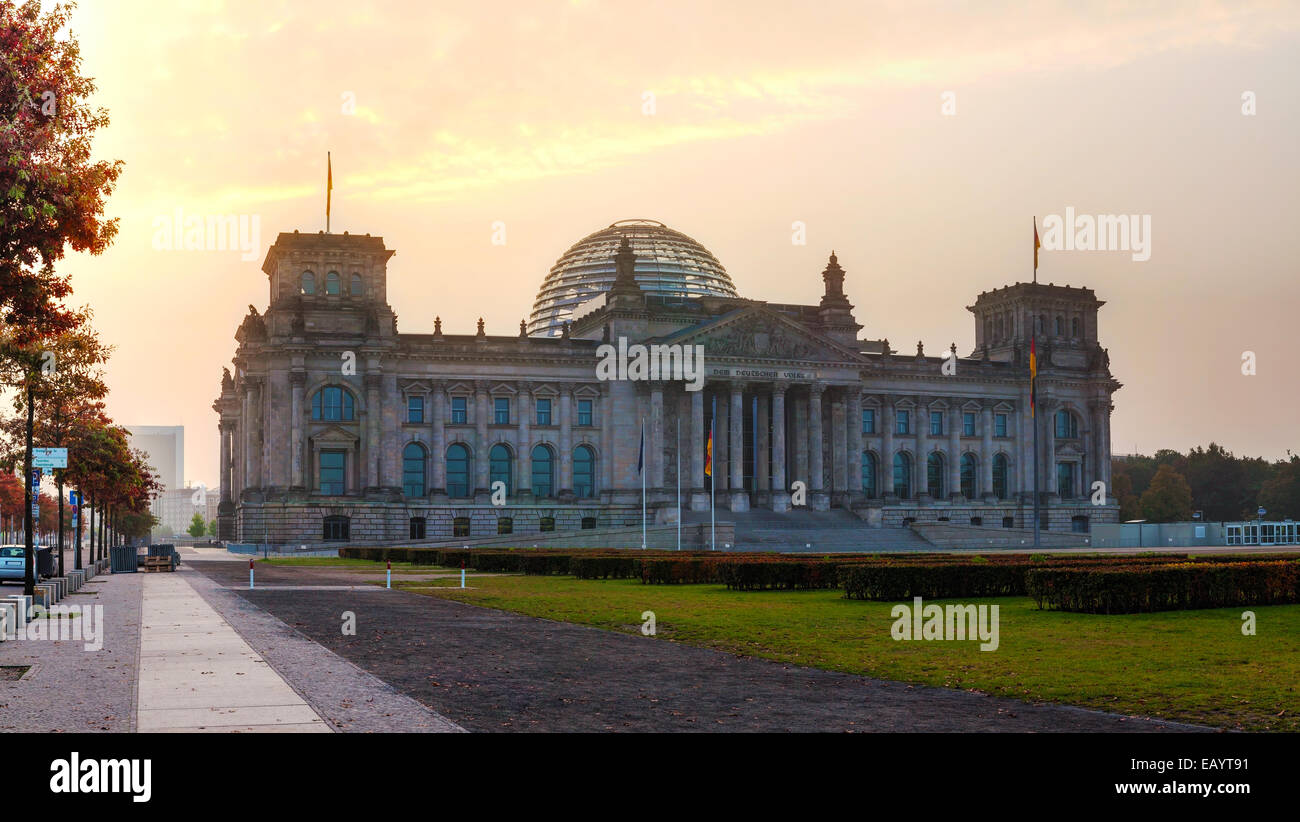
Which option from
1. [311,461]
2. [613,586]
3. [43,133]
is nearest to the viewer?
[43,133]

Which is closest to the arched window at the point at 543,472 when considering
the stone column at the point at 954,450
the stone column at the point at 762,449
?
the stone column at the point at 762,449

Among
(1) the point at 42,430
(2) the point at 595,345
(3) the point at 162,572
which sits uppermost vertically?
(2) the point at 595,345

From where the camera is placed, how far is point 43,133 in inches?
849

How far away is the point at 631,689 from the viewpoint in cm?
1795

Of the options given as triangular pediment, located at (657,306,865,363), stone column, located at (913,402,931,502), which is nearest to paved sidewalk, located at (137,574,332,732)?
triangular pediment, located at (657,306,865,363)

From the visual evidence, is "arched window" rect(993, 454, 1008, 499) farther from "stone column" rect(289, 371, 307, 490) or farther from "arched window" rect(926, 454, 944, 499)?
"stone column" rect(289, 371, 307, 490)

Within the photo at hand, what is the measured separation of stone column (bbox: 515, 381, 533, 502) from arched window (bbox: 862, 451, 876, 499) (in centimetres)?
3189

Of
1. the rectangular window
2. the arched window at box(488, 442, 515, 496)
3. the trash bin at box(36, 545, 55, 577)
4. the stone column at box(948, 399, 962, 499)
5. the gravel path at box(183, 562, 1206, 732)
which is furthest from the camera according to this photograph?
the stone column at box(948, 399, 962, 499)

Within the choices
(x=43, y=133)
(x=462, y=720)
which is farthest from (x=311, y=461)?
(x=462, y=720)

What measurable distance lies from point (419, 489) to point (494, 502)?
643 centimetres

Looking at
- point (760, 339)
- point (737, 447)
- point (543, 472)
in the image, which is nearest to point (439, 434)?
point (543, 472)

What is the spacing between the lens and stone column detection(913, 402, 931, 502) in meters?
118
